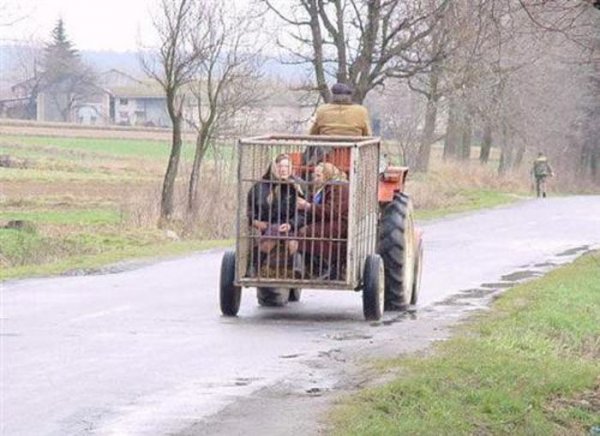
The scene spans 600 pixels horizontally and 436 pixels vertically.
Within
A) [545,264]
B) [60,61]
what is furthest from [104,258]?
[60,61]

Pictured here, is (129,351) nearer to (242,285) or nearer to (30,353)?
(30,353)

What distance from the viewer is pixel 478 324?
15320 millimetres

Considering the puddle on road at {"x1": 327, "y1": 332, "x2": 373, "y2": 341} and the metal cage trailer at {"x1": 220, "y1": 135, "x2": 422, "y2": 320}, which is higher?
the metal cage trailer at {"x1": 220, "y1": 135, "x2": 422, "y2": 320}

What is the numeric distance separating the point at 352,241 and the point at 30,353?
3.91 m

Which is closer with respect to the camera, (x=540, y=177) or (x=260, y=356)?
(x=260, y=356)

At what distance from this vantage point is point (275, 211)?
15148 millimetres

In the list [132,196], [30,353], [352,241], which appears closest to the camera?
[30,353]

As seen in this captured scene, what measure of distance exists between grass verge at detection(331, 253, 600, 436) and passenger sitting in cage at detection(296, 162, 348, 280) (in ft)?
4.94

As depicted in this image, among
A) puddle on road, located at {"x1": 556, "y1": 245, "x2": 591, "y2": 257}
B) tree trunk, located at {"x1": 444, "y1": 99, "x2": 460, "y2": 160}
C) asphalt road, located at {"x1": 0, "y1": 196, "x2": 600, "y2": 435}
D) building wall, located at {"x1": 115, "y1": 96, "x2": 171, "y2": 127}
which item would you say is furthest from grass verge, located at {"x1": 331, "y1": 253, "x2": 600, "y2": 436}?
building wall, located at {"x1": 115, "y1": 96, "x2": 171, "y2": 127}

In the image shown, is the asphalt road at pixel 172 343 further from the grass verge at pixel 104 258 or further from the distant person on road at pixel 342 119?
the distant person on road at pixel 342 119

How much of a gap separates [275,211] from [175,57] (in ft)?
69.4

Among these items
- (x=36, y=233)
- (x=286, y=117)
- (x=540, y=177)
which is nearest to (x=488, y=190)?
(x=540, y=177)

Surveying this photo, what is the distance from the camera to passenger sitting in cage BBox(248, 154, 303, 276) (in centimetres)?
1504

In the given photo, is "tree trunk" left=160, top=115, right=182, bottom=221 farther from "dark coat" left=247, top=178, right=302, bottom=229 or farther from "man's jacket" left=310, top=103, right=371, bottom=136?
"dark coat" left=247, top=178, right=302, bottom=229
